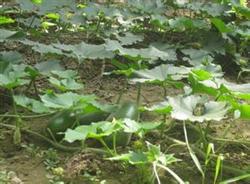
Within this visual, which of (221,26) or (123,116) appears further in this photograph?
(221,26)

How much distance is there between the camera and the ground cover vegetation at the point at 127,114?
1.87m

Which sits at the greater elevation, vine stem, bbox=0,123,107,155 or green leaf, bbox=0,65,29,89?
green leaf, bbox=0,65,29,89

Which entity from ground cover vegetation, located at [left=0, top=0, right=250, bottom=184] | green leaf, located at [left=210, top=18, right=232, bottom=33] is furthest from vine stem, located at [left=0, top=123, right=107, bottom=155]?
green leaf, located at [left=210, top=18, right=232, bottom=33]

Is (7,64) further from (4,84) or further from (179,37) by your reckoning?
(179,37)

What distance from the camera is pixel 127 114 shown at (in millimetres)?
2195

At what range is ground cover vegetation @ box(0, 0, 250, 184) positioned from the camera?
187 centimetres

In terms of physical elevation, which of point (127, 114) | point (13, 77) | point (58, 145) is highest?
point (13, 77)

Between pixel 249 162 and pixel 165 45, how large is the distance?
3.88 ft

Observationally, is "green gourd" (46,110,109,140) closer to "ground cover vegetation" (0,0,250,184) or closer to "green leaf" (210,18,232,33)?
"ground cover vegetation" (0,0,250,184)

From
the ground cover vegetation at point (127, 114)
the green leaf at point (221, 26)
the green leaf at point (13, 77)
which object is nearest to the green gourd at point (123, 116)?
the ground cover vegetation at point (127, 114)

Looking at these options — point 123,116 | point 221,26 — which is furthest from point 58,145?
point 221,26

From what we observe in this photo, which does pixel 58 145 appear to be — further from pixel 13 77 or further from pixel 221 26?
pixel 221 26

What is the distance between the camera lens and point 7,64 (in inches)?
95.9

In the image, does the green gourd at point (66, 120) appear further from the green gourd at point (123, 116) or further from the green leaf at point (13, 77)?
the green leaf at point (13, 77)
